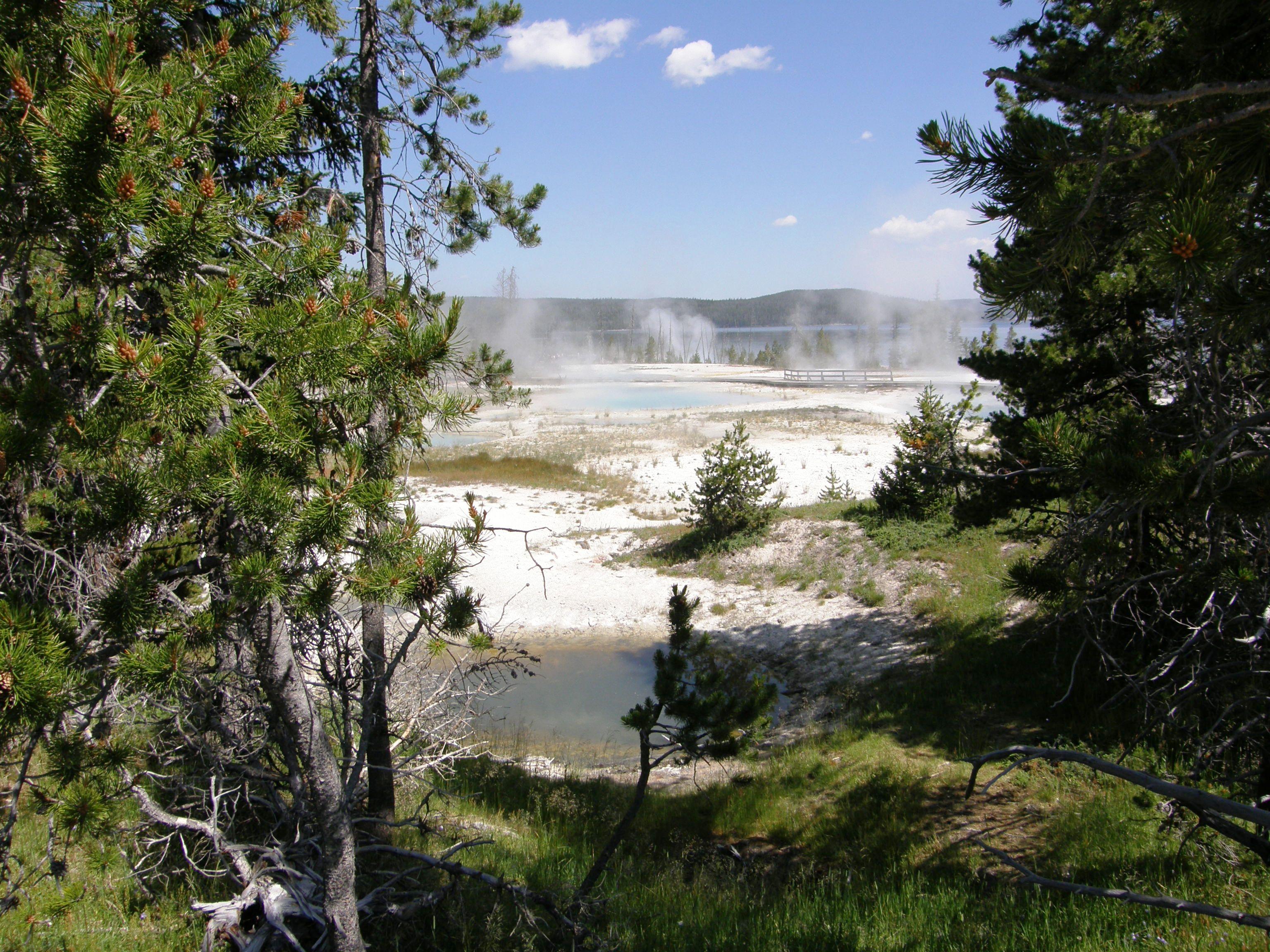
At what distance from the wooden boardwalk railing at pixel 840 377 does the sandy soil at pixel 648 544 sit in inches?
944

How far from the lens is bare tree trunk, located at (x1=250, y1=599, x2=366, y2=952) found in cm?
266

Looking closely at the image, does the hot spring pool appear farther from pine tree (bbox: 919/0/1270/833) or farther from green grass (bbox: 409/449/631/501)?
pine tree (bbox: 919/0/1270/833)

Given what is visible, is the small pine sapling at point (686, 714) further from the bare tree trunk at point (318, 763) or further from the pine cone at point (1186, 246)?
the pine cone at point (1186, 246)

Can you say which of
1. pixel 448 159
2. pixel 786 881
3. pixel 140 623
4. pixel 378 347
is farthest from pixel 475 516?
pixel 448 159

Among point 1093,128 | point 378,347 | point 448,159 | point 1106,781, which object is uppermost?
point 448,159

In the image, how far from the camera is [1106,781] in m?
6.24

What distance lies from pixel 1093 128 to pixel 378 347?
139 inches

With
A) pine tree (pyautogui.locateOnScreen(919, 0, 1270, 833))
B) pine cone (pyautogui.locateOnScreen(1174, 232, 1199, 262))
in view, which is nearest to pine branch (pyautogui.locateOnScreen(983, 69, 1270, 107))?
pine tree (pyautogui.locateOnScreen(919, 0, 1270, 833))

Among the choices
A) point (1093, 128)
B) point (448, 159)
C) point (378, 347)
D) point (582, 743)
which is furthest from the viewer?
point (582, 743)

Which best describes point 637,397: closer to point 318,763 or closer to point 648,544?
point 648,544

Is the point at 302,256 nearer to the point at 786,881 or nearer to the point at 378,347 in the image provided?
the point at 378,347

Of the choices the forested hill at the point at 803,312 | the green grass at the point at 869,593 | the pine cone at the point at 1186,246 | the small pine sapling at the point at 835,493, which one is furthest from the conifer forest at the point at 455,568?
the forested hill at the point at 803,312

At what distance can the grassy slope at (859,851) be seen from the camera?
378 centimetres

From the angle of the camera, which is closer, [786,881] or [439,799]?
[786,881]
